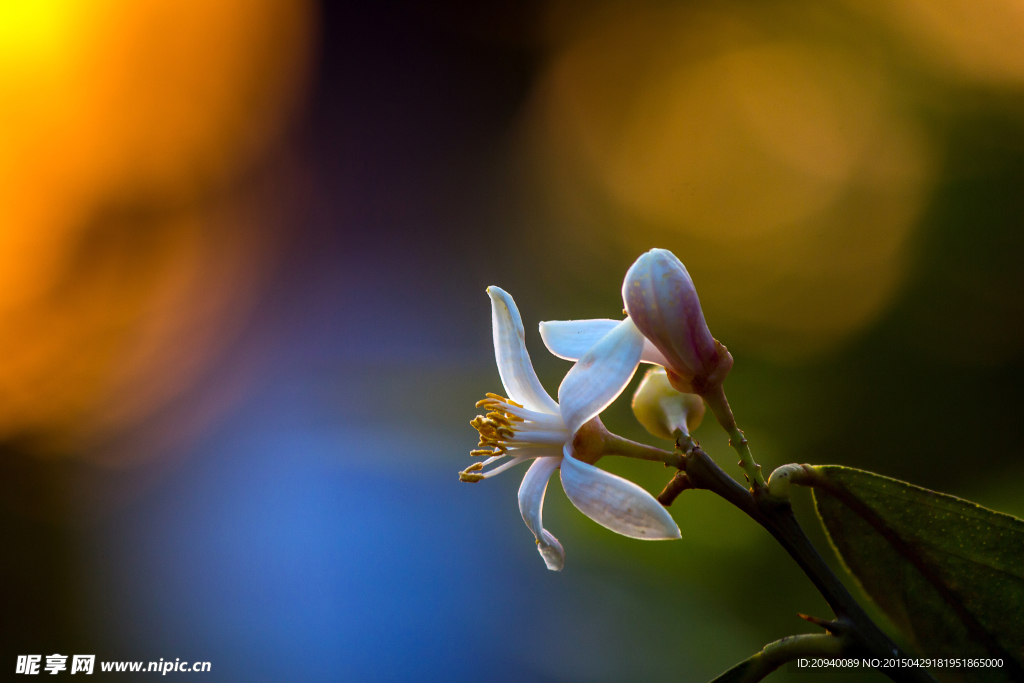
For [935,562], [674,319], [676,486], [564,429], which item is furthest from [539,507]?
[935,562]

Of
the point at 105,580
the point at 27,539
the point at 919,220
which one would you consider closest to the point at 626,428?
the point at 919,220

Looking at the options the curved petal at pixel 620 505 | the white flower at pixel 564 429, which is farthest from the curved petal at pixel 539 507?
the curved petal at pixel 620 505

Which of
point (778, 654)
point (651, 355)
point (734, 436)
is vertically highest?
point (651, 355)

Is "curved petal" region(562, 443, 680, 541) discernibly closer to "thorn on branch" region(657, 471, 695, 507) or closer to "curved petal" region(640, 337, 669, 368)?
"thorn on branch" region(657, 471, 695, 507)

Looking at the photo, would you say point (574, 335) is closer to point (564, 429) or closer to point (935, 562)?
point (564, 429)

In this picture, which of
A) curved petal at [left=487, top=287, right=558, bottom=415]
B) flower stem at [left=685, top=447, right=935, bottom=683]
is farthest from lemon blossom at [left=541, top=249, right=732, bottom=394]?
curved petal at [left=487, top=287, right=558, bottom=415]

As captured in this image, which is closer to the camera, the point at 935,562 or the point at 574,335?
the point at 935,562

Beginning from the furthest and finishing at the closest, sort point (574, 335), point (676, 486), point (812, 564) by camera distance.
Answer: point (574, 335), point (676, 486), point (812, 564)
